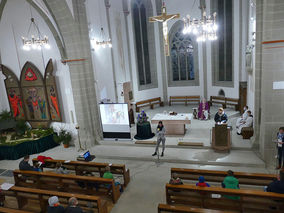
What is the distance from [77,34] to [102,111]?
3455 mm

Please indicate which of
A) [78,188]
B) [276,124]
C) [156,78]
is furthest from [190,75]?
[78,188]

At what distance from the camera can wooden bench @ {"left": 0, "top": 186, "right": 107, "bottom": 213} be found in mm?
5355

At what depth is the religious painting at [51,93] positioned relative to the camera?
11.1 metres

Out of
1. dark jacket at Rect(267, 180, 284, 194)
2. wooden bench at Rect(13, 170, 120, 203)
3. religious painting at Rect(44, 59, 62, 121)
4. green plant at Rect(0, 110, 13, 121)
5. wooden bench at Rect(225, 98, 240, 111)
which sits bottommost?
wooden bench at Rect(13, 170, 120, 203)

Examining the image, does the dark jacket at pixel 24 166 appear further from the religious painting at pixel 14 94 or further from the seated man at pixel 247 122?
the seated man at pixel 247 122

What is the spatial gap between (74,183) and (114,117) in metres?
3.98

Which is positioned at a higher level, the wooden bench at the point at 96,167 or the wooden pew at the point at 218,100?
the wooden pew at the point at 218,100

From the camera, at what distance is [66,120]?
1151 centimetres

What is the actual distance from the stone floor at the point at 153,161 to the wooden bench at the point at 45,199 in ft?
2.40

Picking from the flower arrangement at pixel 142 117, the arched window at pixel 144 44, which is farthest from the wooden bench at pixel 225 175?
the arched window at pixel 144 44

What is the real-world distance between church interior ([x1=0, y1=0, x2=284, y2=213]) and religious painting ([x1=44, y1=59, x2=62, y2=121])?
57mm

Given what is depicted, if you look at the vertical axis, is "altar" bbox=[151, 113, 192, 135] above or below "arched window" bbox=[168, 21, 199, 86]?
below

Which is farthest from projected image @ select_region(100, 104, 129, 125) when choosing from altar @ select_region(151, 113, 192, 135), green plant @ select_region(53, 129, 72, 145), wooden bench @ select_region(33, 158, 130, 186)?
wooden bench @ select_region(33, 158, 130, 186)

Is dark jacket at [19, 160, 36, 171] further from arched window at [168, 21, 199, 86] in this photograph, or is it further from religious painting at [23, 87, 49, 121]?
arched window at [168, 21, 199, 86]
